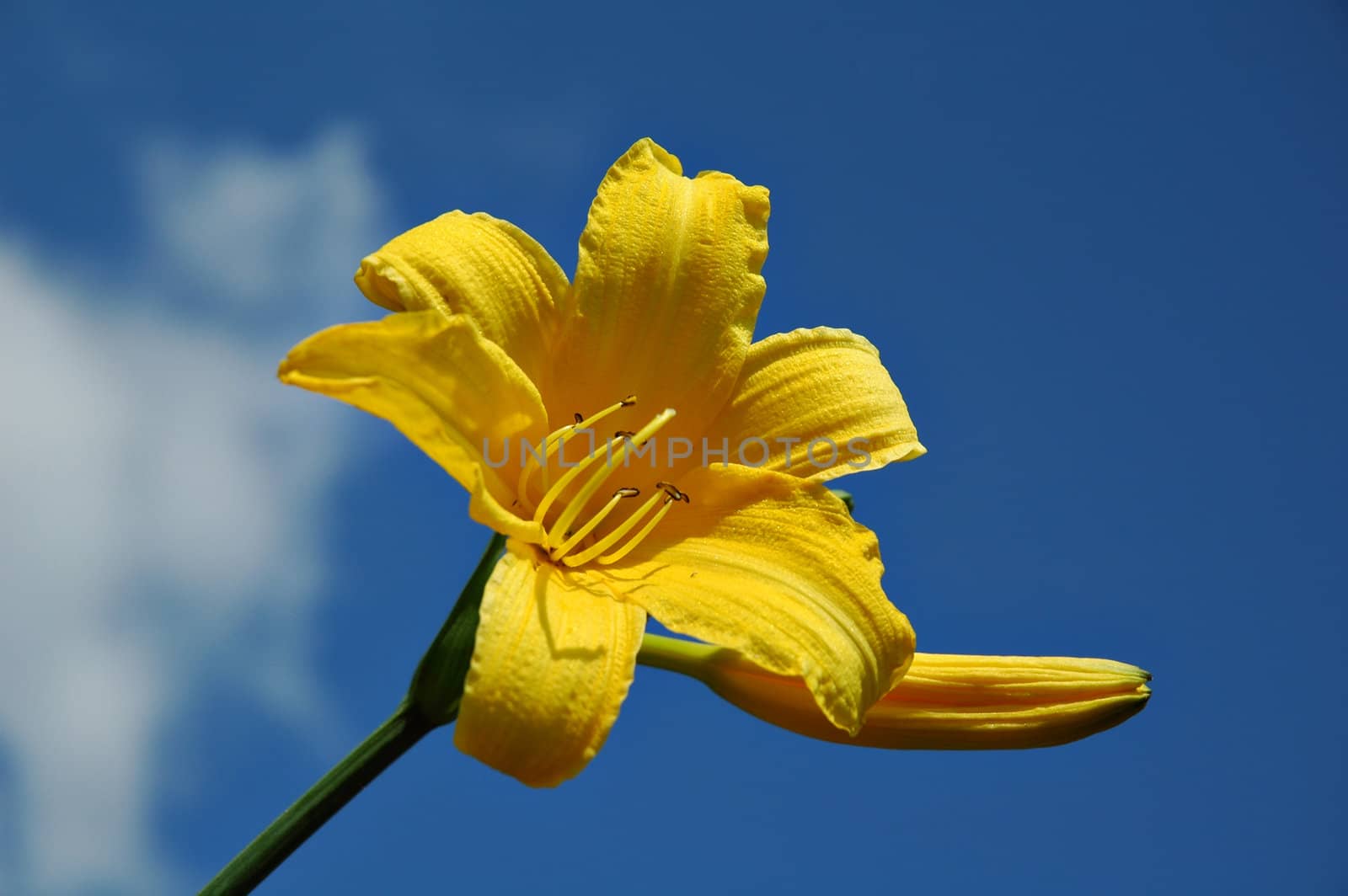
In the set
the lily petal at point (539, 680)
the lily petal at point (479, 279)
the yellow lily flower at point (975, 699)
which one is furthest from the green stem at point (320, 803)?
the lily petal at point (479, 279)

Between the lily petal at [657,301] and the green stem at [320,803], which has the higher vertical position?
the lily petal at [657,301]

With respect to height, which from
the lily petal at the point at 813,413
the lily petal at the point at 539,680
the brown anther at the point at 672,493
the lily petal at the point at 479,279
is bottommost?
the lily petal at the point at 539,680

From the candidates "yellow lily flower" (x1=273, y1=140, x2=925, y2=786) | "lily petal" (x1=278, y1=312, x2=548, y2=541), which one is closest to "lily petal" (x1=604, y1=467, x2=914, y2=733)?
"yellow lily flower" (x1=273, y1=140, x2=925, y2=786)

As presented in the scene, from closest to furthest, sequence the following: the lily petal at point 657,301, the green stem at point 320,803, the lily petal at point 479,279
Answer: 1. the green stem at point 320,803
2. the lily petal at point 479,279
3. the lily petal at point 657,301

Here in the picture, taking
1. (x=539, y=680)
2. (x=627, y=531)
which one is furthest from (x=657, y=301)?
(x=539, y=680)

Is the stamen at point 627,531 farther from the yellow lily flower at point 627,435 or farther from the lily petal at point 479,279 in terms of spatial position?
the lily petal at point 479,279

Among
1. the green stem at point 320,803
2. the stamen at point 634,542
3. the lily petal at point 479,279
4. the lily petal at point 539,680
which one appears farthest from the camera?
the stamen at point 634,542

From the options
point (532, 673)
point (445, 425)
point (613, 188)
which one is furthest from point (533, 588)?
point (613, 188)
